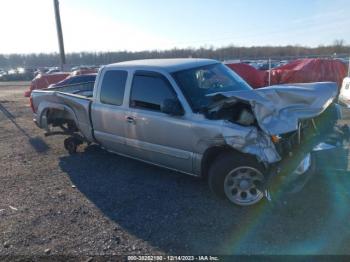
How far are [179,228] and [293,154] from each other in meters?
1.66

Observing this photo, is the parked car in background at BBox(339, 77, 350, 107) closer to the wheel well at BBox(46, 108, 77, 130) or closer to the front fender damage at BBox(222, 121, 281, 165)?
the front fender damage at BBox(222, 121, 281, 165)

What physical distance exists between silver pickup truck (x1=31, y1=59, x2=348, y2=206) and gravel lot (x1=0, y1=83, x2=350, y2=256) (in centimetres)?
38

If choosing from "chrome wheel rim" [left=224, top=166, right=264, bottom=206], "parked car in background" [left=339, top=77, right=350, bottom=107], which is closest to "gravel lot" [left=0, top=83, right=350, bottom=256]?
"chrome wheel rim" [left=224, top=166, right=264, bottom=206]

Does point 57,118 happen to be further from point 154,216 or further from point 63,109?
point 154,216

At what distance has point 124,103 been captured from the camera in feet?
18.1

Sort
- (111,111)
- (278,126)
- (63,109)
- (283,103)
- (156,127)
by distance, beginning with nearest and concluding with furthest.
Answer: (278,126), (283,103), (156,127), (111,111), (63,109)

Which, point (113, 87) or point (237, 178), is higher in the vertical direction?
point (113, 87)

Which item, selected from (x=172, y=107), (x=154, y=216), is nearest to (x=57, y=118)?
(x=172, y=107)

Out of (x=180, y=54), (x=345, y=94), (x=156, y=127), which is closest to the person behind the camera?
(x=156, y=127)

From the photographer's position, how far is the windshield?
15.8 ft

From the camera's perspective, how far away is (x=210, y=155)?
4.59m

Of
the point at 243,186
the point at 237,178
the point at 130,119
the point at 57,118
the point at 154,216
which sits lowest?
the point at 154,216

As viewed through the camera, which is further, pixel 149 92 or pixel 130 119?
pixel 130 119

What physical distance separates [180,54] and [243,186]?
2539 inches
